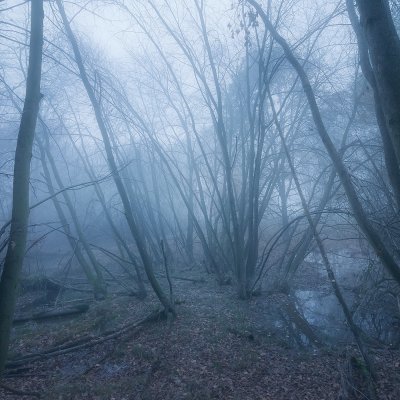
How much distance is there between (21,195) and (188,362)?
3939mm

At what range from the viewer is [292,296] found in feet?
34.3

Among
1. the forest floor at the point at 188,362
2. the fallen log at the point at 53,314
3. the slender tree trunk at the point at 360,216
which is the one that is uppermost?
the slender tree trunk at the point at 360,216

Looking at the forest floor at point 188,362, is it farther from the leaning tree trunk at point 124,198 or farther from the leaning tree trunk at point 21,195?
the leaning tree trunk at point 21,195

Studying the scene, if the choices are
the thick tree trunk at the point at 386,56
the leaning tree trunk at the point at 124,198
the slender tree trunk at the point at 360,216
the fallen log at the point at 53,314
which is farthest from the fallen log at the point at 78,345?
the thick tree trunk at the point at 386,56

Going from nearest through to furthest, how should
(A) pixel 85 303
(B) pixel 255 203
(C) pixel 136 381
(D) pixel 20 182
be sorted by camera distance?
(D) pixel 20 182, (C) pixel 136 381, (B) pixel 255 203, (A) pixel 85 303

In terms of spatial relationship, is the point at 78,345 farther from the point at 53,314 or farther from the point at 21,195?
the point at 21,195

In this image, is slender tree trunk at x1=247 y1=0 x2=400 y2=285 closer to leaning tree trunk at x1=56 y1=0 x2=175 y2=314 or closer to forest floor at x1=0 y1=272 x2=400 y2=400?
forest floor at x1=0 y1=272 x2=400 y2=400

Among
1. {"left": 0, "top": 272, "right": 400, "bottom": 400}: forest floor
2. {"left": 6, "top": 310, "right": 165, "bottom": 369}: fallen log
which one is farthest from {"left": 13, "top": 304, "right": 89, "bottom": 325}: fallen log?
{"left": 6, "top": 310, "right": 165, "bottom": 369}: fallen log

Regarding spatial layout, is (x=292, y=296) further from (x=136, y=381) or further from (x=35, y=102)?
(x=35, y=102)

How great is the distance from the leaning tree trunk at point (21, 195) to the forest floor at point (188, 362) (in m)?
1.97

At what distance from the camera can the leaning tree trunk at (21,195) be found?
4.46 m

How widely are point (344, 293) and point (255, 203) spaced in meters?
3.71

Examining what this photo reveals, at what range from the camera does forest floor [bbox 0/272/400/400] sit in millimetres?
5391

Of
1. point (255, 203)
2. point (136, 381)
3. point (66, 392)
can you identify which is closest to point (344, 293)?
point (255, 203)
